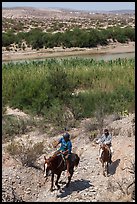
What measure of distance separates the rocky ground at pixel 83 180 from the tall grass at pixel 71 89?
455cm

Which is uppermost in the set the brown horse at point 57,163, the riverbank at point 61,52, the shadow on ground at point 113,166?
the riverbank at point 61,52

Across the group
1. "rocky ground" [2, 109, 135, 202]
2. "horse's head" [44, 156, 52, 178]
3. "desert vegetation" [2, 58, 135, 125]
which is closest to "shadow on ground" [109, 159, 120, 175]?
"rocky ground" [2, 109, 135, 202]

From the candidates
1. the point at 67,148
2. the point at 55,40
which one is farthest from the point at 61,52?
the point at 67,148

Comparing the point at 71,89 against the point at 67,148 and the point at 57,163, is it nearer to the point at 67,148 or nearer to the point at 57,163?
the point at 67,148

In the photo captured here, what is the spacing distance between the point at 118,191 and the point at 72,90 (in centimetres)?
1126

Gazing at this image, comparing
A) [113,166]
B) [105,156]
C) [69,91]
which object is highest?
[69,91]

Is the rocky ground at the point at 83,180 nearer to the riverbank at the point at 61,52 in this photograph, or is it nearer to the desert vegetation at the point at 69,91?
the desert vegetation at the point at 69,91

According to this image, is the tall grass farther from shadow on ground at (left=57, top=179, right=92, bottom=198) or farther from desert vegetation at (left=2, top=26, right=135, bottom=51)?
desert vegetation at (left=2, top=26, right=135, bottom=51)

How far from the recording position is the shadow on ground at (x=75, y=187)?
39.0 ft

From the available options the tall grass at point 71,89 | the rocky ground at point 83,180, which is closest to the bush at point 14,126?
the tall grass at point 71,89

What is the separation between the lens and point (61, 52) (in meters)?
47.8

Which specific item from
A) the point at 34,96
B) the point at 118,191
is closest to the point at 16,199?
the point at 118,191

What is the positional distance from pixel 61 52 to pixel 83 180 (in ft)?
118

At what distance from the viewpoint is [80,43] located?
167ft
